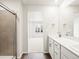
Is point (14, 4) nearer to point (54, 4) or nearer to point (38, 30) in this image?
point (54, 4)

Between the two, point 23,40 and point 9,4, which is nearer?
point 9,4

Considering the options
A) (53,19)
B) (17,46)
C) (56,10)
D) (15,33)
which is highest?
(56,10)

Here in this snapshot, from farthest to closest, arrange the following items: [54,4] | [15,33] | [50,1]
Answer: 1. [54,4]
2. [50,1]
3. [15,33]

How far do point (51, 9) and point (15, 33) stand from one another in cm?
234

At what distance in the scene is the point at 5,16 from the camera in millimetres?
4086

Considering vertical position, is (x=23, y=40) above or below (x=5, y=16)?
below

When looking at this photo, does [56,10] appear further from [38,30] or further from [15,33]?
[38,30]

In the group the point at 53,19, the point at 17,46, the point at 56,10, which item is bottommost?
the point at 17,46

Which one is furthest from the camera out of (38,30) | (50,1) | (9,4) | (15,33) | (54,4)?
(38,30)

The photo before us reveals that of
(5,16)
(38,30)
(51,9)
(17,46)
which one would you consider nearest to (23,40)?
(17,46)

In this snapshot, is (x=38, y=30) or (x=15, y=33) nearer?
(x=15, y=33)

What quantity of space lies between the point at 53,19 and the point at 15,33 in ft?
7.23

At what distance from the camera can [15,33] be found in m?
3.88

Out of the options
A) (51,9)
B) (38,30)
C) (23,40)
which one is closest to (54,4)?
(51,9)
